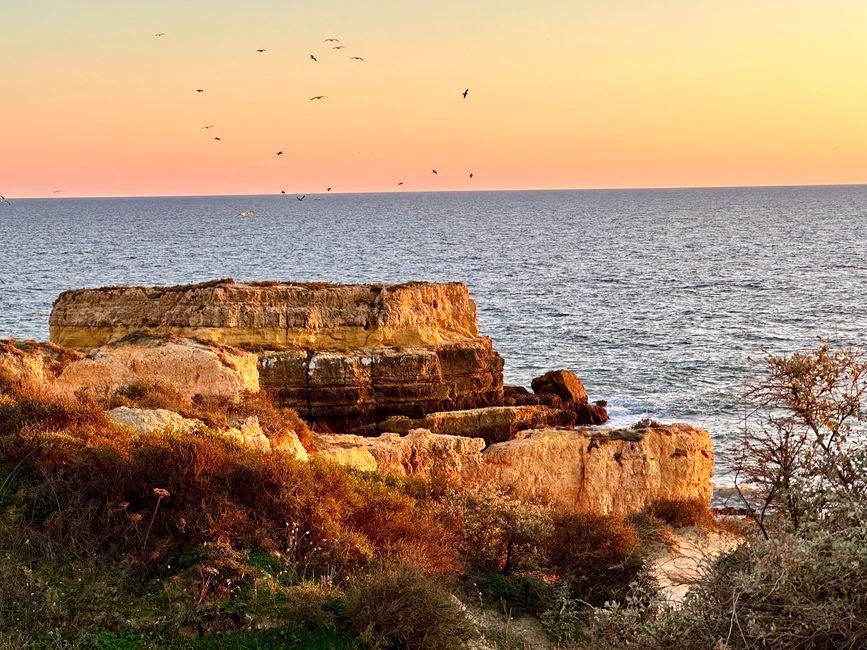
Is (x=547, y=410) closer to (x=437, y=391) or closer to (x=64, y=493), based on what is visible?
(x=437, y=391)

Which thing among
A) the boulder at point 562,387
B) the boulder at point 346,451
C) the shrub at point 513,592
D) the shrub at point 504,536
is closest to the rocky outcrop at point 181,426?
the boulder at point 346,451

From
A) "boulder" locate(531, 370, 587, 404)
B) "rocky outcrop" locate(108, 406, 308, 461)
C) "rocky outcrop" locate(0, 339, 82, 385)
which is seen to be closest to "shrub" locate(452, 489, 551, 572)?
"rocky outcrop" locate(108, 406, 308, 461)

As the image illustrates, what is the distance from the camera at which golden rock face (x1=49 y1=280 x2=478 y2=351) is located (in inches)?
1390

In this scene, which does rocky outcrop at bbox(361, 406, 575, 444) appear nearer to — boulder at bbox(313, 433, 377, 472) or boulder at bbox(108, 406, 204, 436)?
boulder at bbox(313, 433, 377, 472)

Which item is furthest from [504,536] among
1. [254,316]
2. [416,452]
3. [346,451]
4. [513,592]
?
[254,316]

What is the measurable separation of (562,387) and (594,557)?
24.1 metres

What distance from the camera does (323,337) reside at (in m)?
36.4

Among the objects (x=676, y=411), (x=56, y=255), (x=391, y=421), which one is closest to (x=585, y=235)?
(x=56, y=255)

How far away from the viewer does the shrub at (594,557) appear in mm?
15416

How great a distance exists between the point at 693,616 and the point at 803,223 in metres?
184

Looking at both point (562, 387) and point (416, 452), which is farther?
point (562, 387)

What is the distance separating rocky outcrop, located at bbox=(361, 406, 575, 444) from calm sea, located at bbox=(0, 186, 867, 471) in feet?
25.0

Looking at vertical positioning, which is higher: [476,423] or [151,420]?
[151,420]

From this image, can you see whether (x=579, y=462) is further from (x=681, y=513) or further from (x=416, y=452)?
(x=416, y=452)
